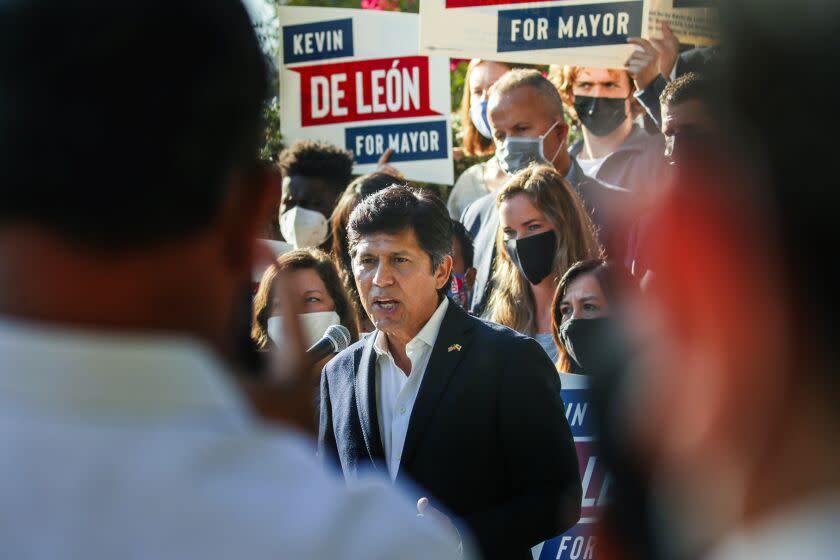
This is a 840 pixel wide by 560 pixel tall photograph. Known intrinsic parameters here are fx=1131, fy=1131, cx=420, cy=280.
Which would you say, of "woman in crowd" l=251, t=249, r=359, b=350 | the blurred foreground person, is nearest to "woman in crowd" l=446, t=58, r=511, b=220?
"woman in crowd" l=251, t=249, r=359, b=350

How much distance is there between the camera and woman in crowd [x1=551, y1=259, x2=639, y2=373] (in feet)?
15.5

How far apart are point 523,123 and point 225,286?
4980 mm

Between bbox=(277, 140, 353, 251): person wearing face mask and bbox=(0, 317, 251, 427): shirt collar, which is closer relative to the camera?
bbox=(0, 317, 251, 427): shirt collar

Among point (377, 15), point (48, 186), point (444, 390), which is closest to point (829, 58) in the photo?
point (48, 186)

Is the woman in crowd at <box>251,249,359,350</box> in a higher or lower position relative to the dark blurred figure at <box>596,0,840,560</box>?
lower

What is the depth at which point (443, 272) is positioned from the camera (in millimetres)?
4570

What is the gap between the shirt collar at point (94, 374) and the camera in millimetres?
959

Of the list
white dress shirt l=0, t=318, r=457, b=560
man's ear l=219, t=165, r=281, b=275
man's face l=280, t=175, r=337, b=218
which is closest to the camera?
white dress shirt l=0, t=318, r=457, b=560

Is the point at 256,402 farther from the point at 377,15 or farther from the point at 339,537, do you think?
the point at 377,15

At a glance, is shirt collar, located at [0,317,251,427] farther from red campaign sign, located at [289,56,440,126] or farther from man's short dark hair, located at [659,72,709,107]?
red campaign sign, located at [289,56,440,126]

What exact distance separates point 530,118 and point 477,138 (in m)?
1.07

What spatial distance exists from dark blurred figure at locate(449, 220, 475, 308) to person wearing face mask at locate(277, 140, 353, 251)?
1.17 m

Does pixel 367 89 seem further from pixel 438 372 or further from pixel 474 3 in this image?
pixel 438 372

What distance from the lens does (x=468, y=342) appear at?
4195 millimetres
